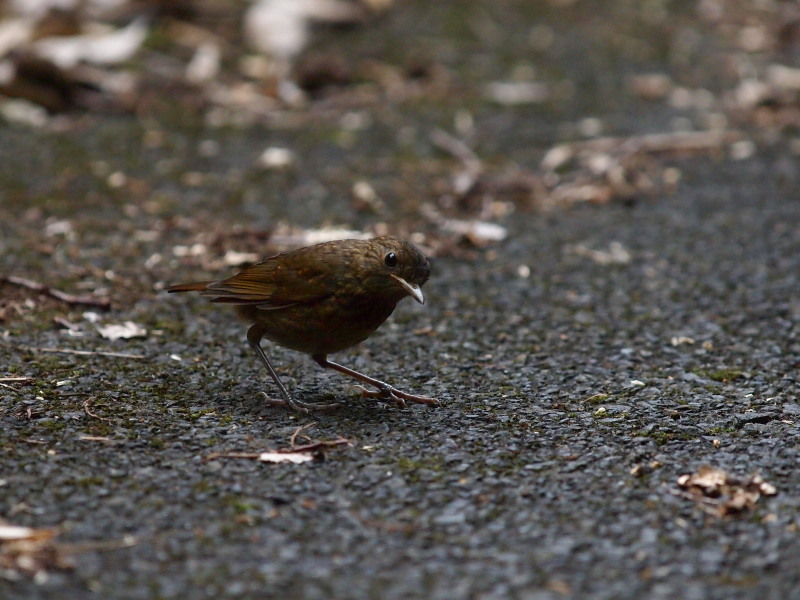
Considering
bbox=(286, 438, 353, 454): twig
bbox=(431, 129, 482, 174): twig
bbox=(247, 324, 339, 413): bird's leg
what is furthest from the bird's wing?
bbox=(431, 129, 482, 174): twig

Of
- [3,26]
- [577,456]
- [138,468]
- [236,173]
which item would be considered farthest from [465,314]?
[3,26]

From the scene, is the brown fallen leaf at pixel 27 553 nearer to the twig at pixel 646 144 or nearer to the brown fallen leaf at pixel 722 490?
the brown fallen leaf at pixel 722 490

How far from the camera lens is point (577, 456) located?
344 centimetres

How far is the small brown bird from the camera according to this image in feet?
12.6

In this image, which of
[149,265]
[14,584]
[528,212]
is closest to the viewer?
[14,584]

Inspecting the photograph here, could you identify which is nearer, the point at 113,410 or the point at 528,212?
the point at 113,410

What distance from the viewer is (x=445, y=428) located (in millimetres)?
3707

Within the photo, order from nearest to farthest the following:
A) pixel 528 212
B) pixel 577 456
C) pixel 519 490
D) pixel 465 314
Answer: pixel 519 490, pixel 577 456, pixel 465 314, pixel 528 212

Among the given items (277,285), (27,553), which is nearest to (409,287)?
(277,285)

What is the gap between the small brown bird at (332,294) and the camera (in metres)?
3.85

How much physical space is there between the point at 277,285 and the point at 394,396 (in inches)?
26.1

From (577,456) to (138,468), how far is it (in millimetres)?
1486

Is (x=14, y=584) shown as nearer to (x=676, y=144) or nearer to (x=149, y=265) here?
(x=149, y=265)

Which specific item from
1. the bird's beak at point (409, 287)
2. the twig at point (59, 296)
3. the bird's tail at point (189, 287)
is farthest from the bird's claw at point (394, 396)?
the twig at point (59, 296)
